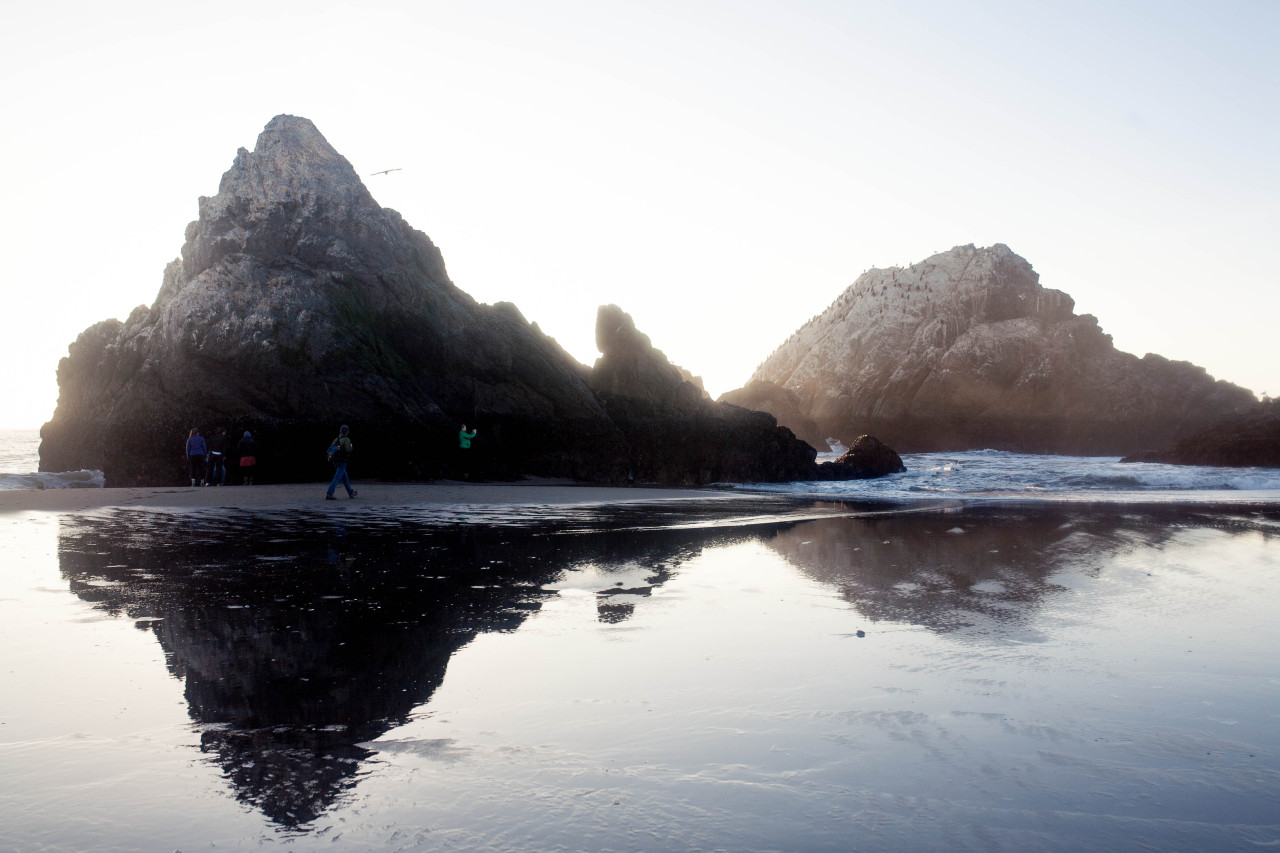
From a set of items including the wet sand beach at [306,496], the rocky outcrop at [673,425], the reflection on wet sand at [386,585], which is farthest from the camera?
the rocky outcrop at [673,425]

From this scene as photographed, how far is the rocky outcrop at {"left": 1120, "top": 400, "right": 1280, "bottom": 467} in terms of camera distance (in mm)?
31406

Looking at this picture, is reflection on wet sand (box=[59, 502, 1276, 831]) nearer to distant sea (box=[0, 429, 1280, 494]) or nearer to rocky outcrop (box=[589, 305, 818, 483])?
distant sea (box=[0, 429, 1280, 494])

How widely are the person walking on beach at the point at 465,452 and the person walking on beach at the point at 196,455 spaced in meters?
6.24

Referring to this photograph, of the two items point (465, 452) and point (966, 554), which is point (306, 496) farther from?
point (966, 554)

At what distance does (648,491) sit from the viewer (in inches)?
778

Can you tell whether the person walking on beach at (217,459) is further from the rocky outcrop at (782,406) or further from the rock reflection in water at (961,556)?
the rocky outcrop at (782,406)

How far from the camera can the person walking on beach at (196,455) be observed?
18.8 meters

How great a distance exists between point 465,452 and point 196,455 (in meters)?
6.63

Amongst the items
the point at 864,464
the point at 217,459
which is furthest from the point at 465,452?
the point at 864,464

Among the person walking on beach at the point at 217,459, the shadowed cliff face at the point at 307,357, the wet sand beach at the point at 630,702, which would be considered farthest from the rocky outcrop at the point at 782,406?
the wet sand beach at the point at 630,702

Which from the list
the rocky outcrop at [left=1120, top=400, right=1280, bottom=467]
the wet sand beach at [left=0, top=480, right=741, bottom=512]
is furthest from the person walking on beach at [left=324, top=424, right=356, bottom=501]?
the rocky outcrop at [left=1120, top=400, right=1280, bottom=467]

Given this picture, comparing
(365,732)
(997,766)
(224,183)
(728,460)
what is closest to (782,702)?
(997,766)

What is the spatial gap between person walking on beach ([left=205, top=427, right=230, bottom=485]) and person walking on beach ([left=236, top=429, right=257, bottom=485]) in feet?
1.31

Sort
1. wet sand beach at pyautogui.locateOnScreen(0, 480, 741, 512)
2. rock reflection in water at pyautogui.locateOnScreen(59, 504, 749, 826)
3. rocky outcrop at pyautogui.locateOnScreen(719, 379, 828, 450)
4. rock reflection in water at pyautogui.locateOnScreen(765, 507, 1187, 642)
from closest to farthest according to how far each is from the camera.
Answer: rock reflection in water at pyautogui.locateOnScreen(59, 504, 749, 826) → rock reflection in water at pyautogui.locateOnScreen(765, 507, 1187, 642) → wet sand beach at pyautogui.locateOnScreen(0, 480, 741, 512) → rocky outcrop at pyautogui.locateOnScreen(719, 379, 828, 450)
